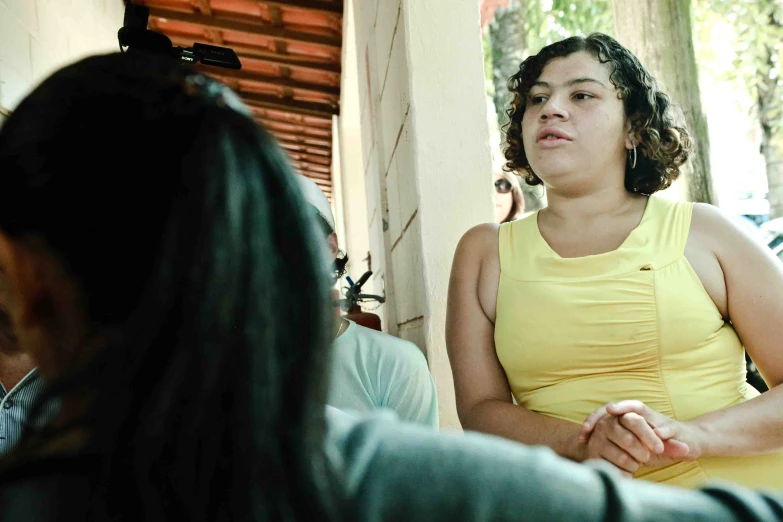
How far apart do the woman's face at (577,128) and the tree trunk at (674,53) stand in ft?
4.61

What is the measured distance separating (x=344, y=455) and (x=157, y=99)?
0.22m

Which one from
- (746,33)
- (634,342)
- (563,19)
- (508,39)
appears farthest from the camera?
(563,19)

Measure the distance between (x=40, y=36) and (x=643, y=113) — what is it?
2.94 m

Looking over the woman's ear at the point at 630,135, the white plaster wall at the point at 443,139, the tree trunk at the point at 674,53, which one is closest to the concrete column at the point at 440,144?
the white plaster wall at the point at 443,139

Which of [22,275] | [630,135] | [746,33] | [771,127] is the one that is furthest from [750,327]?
[771,127]

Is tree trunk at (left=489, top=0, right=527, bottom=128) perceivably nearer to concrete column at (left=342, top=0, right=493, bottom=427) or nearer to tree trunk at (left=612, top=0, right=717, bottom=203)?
tree trunk at (left=612, top=0, right=717, bottom=203)

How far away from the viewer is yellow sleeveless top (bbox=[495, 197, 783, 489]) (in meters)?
1.30

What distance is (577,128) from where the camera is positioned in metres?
1.49

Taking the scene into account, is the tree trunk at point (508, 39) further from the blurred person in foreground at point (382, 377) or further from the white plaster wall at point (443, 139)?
the blurred person in foreground at point (382, 377)

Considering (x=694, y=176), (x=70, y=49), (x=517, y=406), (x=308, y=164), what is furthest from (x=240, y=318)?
(x=308, y=164)

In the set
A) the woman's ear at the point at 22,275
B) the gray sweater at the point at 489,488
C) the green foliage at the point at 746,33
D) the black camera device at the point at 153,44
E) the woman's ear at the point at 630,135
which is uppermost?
the green foliage at the point at 746,33

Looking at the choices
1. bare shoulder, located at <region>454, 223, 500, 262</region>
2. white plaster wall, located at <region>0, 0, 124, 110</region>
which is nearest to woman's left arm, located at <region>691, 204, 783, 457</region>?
bare shoulder, located at <region>454, 223, 500, 262</region>

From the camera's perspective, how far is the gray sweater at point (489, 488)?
0.40 metres

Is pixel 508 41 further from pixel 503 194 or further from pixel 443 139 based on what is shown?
pixel 443 139
